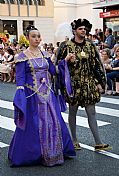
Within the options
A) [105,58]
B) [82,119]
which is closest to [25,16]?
[105,58]

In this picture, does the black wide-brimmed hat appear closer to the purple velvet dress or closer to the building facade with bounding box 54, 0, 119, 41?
the purple velvet dress

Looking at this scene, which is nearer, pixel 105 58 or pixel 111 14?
pixel 105 58

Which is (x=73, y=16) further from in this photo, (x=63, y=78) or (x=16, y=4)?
(x=63, y=78)

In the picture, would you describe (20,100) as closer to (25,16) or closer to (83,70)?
(83,70)

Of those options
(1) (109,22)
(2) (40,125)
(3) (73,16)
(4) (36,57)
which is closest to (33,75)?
(4) (36,57)

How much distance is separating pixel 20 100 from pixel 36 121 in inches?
13.5

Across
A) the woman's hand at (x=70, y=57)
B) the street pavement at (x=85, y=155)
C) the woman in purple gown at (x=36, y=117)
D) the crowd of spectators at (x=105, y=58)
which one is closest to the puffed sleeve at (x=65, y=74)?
the woman's hand at (x=70, y=57)

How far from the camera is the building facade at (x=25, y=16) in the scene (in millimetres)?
40656

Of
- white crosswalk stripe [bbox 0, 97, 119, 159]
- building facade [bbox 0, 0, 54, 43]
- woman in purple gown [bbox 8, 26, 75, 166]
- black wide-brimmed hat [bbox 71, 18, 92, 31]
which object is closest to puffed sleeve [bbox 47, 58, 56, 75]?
woman in purple gown [bbox 8, 26, 75, 166]

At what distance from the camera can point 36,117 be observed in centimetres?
498

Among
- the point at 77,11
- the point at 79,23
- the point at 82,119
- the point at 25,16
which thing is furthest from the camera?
the point at 25,16

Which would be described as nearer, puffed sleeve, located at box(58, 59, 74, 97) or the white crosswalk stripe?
puffed sleeve, located at box(58, 59, 74, 97)

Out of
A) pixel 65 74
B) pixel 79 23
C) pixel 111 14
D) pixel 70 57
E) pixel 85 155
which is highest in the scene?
pixel 111 14

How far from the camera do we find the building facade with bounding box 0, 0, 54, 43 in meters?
40.7
